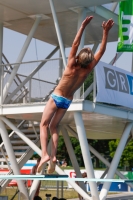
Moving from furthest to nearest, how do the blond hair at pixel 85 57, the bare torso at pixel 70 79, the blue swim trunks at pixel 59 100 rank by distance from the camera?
1. the blue swim trunks at pixel 59 100
2. the bare torso at pixel 70 79
3. the blond hair at pixel 85 57

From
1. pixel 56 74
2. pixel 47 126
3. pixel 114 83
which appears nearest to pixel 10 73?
pixel 56 74

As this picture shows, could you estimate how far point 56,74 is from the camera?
752 inches

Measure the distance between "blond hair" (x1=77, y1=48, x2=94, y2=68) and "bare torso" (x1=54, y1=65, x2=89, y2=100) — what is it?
190mm

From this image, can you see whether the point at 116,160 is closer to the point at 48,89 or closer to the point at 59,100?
the point at 48,89

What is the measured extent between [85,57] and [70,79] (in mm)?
537

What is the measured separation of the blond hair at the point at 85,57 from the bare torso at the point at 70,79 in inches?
7.5

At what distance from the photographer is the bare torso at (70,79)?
945 cm

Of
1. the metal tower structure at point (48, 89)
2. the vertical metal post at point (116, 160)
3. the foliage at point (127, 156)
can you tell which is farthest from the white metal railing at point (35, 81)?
the foliage at point (127, 156)

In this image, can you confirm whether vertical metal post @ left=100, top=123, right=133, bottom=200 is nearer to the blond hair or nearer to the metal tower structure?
the metal tower structure

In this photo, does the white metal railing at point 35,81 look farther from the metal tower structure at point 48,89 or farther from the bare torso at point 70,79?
the bare torso at point 70,79

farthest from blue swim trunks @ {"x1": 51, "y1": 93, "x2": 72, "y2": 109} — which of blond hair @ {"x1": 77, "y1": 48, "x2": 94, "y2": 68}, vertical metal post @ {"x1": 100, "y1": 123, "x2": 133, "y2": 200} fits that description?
vertical metal post @ {"x1": 100, "y1": 123, "x2": 133, "y2": 200}

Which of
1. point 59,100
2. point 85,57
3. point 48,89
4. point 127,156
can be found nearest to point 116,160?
point 48,89

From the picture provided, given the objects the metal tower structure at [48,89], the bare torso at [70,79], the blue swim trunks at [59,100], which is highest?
the metal tower structure at [48,89]

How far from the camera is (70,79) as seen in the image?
31.0 feet
